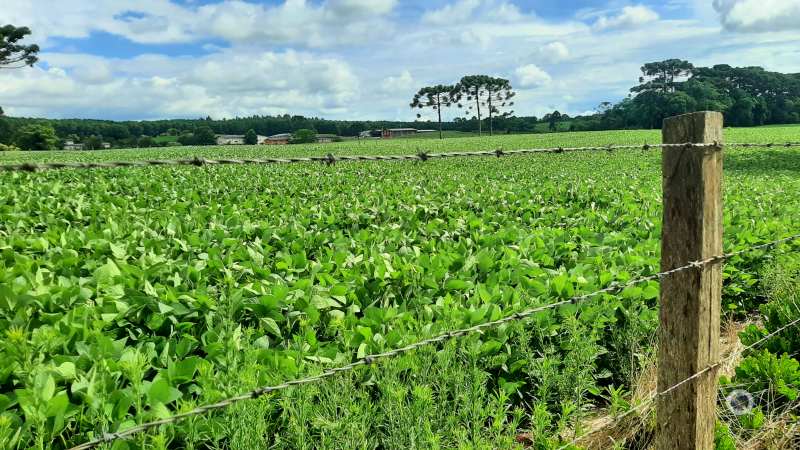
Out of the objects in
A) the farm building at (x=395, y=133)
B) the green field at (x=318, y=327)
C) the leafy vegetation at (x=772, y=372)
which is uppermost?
the farm building at (x=395, y=133)

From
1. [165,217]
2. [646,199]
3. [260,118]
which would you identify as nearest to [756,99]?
[260,118]

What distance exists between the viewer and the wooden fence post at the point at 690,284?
2.42 meters

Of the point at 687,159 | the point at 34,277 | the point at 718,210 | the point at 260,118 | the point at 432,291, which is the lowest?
the point at 432,291

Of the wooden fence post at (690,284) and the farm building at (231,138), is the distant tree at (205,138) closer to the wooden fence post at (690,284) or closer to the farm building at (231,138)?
the farm building at (231,138)

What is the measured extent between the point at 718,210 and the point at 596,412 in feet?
5.81

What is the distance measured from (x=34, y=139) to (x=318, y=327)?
87.0 metres

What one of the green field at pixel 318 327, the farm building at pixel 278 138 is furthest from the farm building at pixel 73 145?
the green field at pixel 318 327

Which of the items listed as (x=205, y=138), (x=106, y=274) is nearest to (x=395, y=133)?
(x=205, y=138)

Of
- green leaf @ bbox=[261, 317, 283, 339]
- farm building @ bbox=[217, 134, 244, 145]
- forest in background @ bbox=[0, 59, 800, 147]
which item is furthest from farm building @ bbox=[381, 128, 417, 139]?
green leaf @ bbox=[261, 317, 283, 339]

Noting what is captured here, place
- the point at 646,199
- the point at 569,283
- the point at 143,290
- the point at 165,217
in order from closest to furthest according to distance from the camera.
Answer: the point at 143,290, the point at 569,283, the point at 165,217, the point at 646,199

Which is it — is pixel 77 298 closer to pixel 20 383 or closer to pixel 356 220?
pixel 20 383

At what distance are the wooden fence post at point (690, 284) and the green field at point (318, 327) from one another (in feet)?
1.61

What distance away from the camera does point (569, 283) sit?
167 inches

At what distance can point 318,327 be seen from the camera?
3.72 metres
